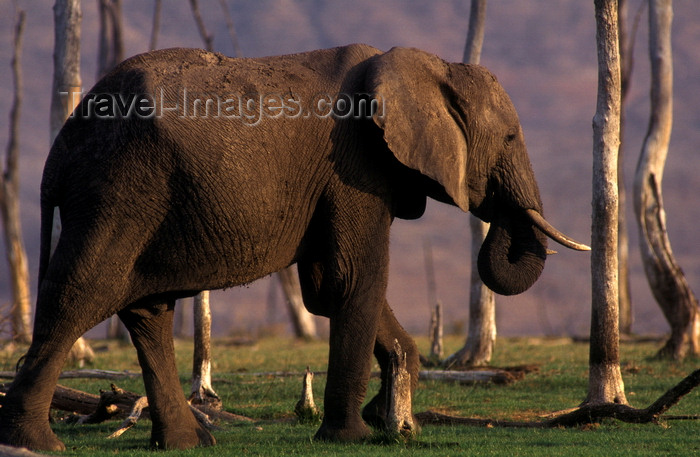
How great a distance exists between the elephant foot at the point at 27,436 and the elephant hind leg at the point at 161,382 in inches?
39.0

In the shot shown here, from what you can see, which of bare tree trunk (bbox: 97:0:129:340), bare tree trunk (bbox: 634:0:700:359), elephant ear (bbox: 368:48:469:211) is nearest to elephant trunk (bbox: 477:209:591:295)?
elephant ear (bbox: 368:48:469:211)

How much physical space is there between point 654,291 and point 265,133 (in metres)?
13.3

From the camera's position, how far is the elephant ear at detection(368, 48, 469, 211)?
7684mm

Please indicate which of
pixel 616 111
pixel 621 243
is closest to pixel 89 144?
pixel 616 111

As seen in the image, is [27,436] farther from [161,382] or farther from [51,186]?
[51,186]

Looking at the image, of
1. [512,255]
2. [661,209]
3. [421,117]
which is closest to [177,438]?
[421,117]

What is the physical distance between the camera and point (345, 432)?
7.65 meters

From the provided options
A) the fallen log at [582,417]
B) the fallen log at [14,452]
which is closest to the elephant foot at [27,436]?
the fallen log at [14,452]

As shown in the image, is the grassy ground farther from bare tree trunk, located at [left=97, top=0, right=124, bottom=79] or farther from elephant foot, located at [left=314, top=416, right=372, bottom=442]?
bare tree trunk, located at [left=97, top=0, right=124, bottom=79]

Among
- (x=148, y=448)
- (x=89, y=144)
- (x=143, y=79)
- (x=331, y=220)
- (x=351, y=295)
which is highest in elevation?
(x=143, y=79)

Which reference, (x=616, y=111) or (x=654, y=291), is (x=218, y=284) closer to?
(x=616, y=111)

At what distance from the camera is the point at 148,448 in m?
7.80

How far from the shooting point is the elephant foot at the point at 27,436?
706 cm

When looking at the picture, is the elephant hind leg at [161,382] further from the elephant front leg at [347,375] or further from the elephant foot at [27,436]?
the elephant front leg at [347,375]
